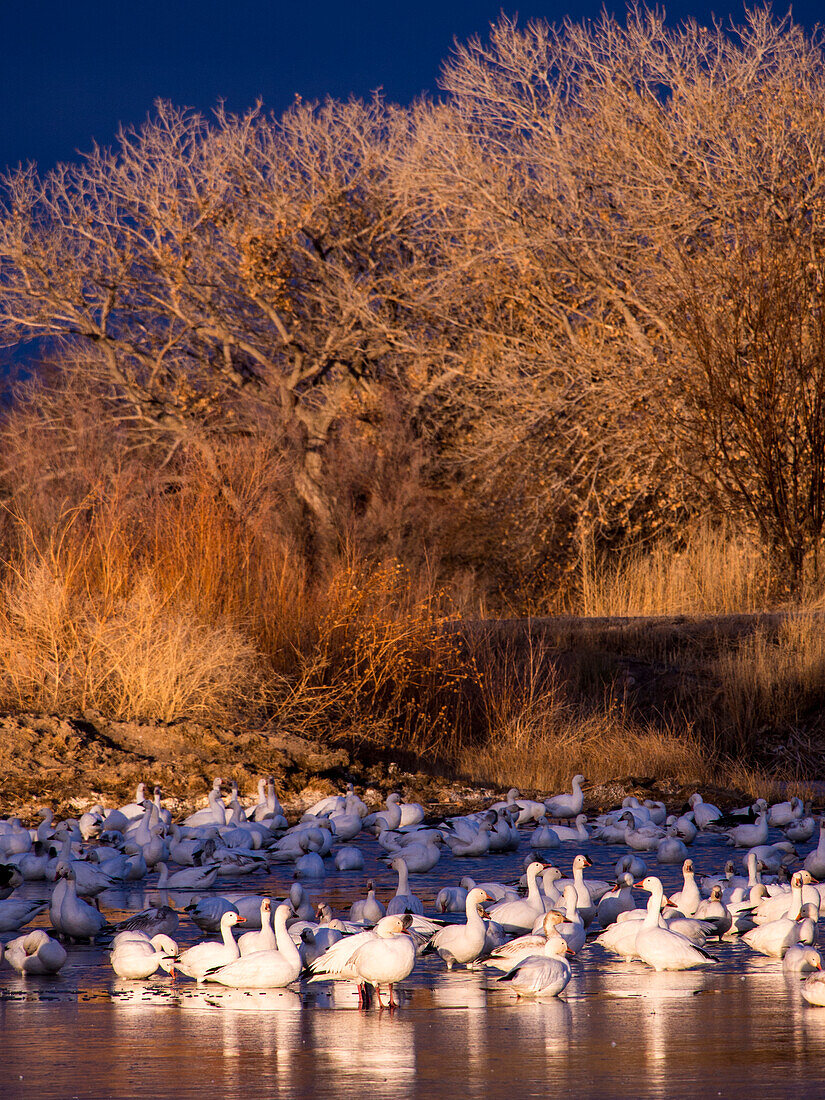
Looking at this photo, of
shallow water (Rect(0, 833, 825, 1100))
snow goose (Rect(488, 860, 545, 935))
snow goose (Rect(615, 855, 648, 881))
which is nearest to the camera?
shallow water (Rect(0, 833, 825, 1100))

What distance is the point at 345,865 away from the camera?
1022cm

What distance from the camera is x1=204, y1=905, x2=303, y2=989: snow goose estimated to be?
626cm

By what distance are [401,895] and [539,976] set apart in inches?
80.7

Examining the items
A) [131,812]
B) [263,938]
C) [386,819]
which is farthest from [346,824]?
[263,938]

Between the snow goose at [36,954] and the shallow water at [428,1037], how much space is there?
8cm

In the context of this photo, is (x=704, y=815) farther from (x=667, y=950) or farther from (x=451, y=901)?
(x=667, y=950)

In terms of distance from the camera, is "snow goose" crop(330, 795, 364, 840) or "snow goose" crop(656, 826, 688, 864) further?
"snow goose" crop(330, 795, 364, 840)

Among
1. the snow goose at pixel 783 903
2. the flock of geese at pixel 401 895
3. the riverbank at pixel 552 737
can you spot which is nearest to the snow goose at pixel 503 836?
the flock of geese at pixel 401 895

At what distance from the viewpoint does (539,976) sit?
6.12 m

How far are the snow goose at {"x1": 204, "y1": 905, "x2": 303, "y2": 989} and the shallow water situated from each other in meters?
0.07

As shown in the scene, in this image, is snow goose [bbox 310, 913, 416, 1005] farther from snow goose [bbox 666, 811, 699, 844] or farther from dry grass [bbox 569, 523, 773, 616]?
dry grass [bbox 569, 523, 773, 616]

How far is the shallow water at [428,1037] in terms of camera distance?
15.2 feet

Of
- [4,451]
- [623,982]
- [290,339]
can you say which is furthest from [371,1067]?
[4,451]

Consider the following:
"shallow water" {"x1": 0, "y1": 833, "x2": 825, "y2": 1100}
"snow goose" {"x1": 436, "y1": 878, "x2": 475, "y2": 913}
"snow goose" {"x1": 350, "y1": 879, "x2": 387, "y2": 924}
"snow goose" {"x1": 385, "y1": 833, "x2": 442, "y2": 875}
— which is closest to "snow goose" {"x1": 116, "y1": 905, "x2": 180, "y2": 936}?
"shallow water" {"x1": 0, "y1": 833, "x2": 825, "y2": 1100}
